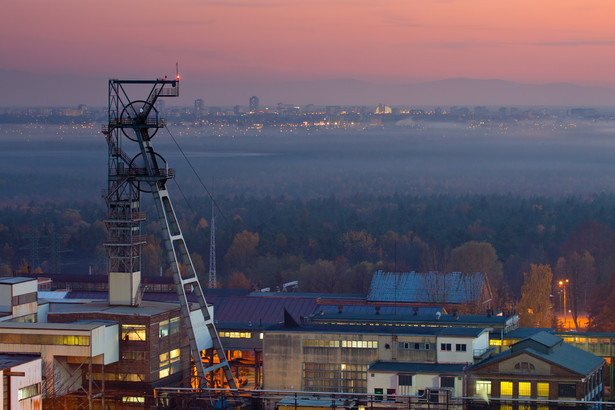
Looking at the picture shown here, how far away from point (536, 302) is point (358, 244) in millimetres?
56641

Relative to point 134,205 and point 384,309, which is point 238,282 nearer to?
point 384,309

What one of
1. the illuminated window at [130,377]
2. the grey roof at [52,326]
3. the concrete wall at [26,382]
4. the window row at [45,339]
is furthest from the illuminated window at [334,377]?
the concrete wall at [26,382]

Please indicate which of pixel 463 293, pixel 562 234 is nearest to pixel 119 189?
pixel 463 293

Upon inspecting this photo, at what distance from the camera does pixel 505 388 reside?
50250 mm

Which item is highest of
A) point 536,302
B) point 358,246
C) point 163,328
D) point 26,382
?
point 163,328

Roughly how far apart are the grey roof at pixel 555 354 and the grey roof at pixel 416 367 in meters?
1.13

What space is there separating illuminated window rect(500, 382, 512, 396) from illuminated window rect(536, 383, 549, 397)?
1.27 m

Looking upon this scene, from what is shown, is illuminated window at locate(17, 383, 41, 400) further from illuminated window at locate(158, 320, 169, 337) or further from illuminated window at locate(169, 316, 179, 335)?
illuminated window at locate(169, 316, 179, 335)

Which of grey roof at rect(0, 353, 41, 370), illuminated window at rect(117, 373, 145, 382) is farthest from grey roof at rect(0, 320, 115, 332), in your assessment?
illuminated window at rect(117, 373, 145, 382)

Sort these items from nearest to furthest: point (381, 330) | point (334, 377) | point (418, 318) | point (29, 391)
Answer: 1. point (29, 391)
2. point (334, 377)
3. point (381, 330)
4. point (418, 318)

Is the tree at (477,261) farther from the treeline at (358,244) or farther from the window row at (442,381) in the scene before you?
the window row at (442,381)

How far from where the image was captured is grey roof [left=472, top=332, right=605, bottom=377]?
5038 centimetres

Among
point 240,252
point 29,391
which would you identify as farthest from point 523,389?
point 240,252

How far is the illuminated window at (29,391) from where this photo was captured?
43.0 metres
